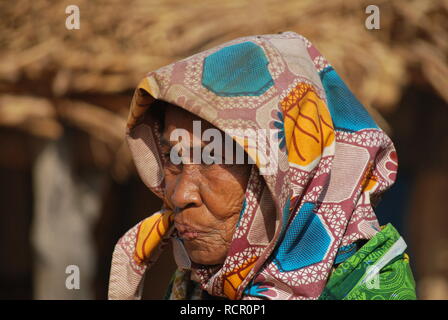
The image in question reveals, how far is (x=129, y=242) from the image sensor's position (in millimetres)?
2307

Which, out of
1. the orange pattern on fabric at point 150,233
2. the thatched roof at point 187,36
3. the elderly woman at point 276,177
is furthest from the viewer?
the thatched roof at point 187,36

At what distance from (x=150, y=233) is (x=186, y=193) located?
1.19ft

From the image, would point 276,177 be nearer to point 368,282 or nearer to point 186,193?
point 186,193

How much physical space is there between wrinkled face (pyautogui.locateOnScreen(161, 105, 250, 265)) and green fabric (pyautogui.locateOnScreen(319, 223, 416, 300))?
297mm

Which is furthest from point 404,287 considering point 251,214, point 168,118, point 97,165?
point 97,165

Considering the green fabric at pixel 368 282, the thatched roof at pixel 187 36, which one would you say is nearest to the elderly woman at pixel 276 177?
the green fabric at pixel 368 282

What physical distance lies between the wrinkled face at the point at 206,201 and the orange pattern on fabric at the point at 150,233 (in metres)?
0.23

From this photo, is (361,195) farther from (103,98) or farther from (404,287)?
(103,98)

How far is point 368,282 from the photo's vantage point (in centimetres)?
192

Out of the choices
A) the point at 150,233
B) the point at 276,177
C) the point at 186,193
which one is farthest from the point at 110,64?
the point at 276,177

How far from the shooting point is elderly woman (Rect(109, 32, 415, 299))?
6.16 ft

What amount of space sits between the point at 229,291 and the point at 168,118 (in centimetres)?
49

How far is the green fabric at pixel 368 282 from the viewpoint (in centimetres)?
190

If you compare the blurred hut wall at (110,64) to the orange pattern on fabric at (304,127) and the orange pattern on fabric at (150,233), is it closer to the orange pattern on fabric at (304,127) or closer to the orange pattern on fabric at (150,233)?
the orange pattern on fabric at (150,233)
